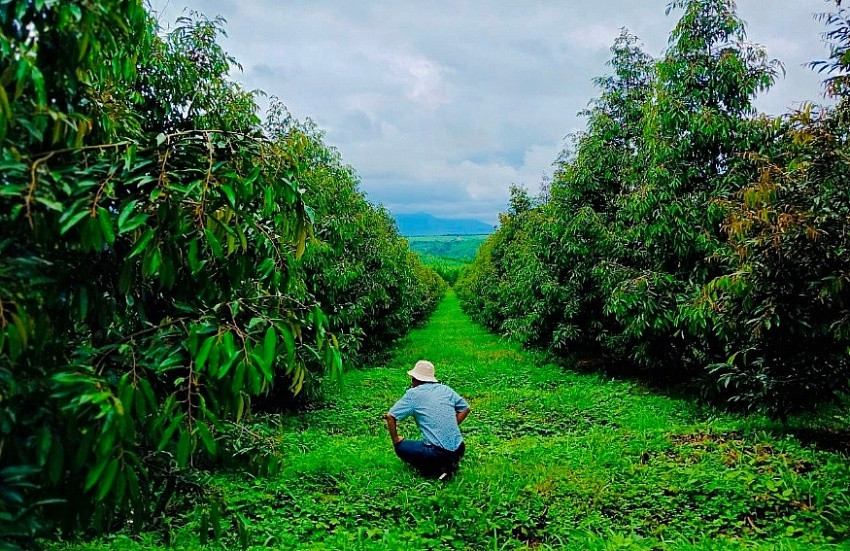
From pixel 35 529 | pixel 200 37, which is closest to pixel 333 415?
pixel 200 37

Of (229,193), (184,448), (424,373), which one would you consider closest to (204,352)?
(184,448)

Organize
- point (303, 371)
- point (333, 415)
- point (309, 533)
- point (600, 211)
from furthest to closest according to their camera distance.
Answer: point (600, 211), point (333, 415), point (309, 533), point (303, 371)

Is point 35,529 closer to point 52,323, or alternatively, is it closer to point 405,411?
point 52,323

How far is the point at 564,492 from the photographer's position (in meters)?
5.59

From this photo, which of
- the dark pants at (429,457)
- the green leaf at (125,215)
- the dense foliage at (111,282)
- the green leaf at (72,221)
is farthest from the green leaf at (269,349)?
the dark pants at (429,457)

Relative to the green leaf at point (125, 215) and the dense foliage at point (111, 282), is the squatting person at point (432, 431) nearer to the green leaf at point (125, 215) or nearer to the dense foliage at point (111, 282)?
the dense foliage at point (111, 282)

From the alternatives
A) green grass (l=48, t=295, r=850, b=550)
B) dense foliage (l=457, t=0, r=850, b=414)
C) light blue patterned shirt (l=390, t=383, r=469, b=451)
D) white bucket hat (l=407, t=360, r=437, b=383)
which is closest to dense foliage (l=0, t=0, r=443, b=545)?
green grass (l=48, t=295, r=850, b=550)

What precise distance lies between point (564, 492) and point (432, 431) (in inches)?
52.7

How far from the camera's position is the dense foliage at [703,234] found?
5.94 meters

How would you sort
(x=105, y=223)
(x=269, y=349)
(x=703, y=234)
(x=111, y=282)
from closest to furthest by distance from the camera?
1. (x=105, y=223)
2. (x=269, y=349)
3. (x=111, y=282)
4. (x=703, y=234)

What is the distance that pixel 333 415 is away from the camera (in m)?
9.92

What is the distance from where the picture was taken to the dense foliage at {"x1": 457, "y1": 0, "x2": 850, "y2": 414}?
5.94 meters

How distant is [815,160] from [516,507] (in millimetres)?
4214

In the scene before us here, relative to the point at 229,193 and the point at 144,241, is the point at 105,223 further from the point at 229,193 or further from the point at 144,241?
the point at 229,193
